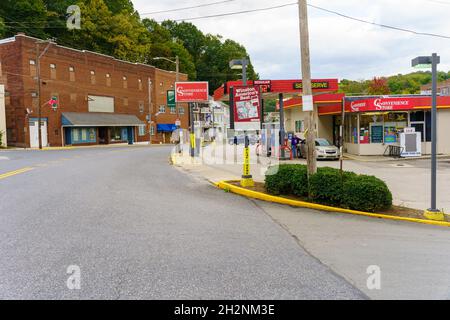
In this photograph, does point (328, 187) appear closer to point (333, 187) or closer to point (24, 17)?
point (333, 187)

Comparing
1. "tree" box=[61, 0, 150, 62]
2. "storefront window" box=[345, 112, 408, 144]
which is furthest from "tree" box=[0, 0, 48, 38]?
"storefront window" box=[345, 112, 408, 144]

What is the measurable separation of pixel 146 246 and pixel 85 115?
46680 mm

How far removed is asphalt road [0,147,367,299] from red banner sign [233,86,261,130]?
10.0ft

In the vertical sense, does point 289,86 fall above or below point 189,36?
below

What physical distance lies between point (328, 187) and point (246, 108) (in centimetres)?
429

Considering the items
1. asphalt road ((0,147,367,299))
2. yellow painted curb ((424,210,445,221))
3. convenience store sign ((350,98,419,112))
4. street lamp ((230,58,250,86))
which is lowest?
yellow painted curb ((424,210,445,221))

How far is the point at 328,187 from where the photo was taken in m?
10.5

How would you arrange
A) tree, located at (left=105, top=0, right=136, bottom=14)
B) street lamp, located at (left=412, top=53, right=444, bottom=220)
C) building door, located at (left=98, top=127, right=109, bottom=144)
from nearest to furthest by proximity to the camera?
street lamp, located at (left=412, top=53, right=444, bottom=220), building door, located at (left=98, top=127, right=109, bottom=144), tree, located at (left=105, top=0, right=136, bottom=14)

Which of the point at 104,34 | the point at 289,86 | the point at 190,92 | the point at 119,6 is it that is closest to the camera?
the point at 289,86

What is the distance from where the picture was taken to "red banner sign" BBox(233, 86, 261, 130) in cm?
1329

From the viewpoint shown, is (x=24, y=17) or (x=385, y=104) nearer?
(x=385, y=104)

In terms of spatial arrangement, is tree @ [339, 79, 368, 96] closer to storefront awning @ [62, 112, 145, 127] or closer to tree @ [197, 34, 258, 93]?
tree @ [197, 34, 258, 93]

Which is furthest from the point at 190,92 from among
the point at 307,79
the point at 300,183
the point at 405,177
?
the point at 300,183
